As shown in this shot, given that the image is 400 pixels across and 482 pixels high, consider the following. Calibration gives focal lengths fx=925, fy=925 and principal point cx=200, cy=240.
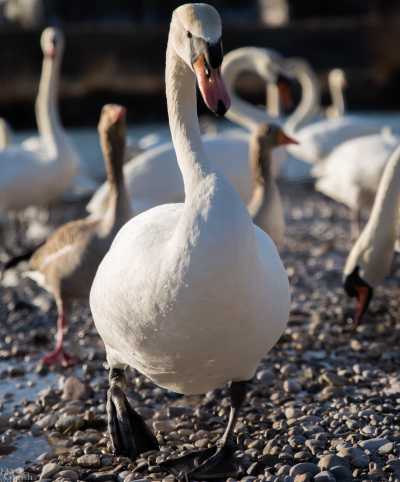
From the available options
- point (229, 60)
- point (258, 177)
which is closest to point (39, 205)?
point (229, 60)

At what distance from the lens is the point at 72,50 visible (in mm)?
22188

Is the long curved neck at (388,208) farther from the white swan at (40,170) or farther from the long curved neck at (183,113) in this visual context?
the white swan at (40,170)

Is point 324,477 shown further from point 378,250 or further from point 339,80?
point 339,80

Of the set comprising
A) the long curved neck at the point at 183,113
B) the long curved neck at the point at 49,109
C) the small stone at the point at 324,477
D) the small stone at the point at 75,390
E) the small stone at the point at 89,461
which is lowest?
the small stone at the point at 75,390

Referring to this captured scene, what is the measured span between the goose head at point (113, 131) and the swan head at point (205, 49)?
→ 2.15 metres

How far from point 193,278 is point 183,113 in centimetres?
78

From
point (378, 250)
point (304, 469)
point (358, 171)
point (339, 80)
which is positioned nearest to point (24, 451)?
point (304, 469)

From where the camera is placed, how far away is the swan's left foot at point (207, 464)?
12.1 feet

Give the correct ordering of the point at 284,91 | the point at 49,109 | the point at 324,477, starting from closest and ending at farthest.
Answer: the point at 324,477
the point at 49,109
the point at 284,91

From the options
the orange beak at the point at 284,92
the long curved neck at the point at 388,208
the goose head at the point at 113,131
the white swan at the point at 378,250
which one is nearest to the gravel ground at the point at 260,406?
the white swan at the point at 378,250

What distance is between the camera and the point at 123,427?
3.92 meters

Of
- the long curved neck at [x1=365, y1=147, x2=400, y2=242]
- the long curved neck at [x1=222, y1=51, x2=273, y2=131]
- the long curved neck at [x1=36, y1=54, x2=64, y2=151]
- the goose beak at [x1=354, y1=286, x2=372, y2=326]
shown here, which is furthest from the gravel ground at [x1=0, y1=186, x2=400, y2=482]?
the long curved neck at [x1=222, y1=51, x2=273, y2=131]

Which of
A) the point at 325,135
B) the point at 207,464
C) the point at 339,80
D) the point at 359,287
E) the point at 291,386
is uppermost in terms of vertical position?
the point at 207,464

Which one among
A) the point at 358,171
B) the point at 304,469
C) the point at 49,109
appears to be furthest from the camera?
the point at 49,109
